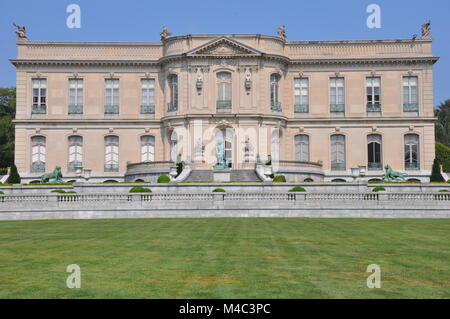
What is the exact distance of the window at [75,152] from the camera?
53.8 m

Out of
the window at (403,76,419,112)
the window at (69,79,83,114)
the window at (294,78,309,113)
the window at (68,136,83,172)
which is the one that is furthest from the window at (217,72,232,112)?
the window at (403,76,419,112)

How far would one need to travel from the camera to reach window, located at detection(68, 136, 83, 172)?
53.8 meters

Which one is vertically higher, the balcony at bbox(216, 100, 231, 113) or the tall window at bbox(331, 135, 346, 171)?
the balcony at bbox(216, 100, 231, 113)

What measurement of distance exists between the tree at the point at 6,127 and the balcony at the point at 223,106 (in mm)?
30716

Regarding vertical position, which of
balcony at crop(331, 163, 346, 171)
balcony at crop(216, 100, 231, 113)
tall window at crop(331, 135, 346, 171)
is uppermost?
balcony at crop(216, 100, 231, 113)

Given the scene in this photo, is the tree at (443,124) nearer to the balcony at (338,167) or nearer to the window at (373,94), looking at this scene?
the window at (373,94)

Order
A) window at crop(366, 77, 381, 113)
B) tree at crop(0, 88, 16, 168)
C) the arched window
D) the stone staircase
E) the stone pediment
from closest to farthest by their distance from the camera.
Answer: the stone staircase → the stone pediment → the arched window → window at crop(366, 77, 381, 113) → tree at crop(0, 88, 16, 168)

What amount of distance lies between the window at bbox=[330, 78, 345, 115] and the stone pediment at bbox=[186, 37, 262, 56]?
771 cm

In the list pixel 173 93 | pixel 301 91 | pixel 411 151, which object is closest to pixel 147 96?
pixel 173 93

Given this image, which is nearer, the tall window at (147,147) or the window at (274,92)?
the window at (274,92)

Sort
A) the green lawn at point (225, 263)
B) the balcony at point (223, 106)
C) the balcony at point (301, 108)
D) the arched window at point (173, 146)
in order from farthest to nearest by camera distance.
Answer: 1. the balcony at point (301, 108)
2. the arched window at point (173, 146)
3. the balcony at point (223, 106)
4. the green lawn at point (225, 263)

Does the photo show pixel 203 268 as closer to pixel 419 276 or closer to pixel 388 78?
pixel 419 276

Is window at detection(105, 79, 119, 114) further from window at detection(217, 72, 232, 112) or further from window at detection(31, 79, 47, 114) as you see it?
window at detection(217, 72, 232, 112)

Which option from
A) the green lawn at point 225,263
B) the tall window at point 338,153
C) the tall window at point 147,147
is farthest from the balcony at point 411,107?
the green lawn at point 225,263
